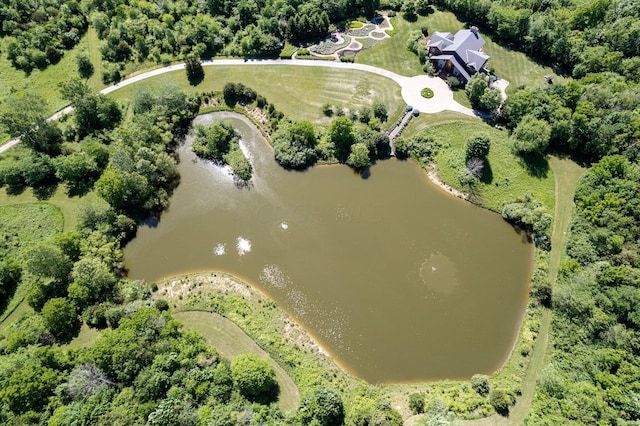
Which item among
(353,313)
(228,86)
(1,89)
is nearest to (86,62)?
(1,89)

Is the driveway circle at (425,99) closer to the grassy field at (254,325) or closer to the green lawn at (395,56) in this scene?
the green lawn at (395,56)

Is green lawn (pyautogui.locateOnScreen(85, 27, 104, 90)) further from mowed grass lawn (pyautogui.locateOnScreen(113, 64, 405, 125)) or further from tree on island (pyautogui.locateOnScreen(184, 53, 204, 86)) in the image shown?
tree on island (pyautogui.locateOnScreen(184, 53, 204, 86))

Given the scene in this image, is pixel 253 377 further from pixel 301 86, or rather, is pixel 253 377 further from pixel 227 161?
pixel 301 86

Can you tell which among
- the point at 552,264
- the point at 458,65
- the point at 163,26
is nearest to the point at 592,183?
the point at 552,264

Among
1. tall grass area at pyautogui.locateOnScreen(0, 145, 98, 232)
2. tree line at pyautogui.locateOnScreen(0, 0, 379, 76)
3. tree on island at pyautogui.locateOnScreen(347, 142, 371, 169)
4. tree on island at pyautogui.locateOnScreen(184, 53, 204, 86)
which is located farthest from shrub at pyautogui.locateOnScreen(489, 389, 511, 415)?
tree on island at pyautogui.locateOnScreen(184, 53, 204, 86)

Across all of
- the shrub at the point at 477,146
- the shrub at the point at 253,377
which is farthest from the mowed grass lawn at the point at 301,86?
the shrub at the point at 253,377
